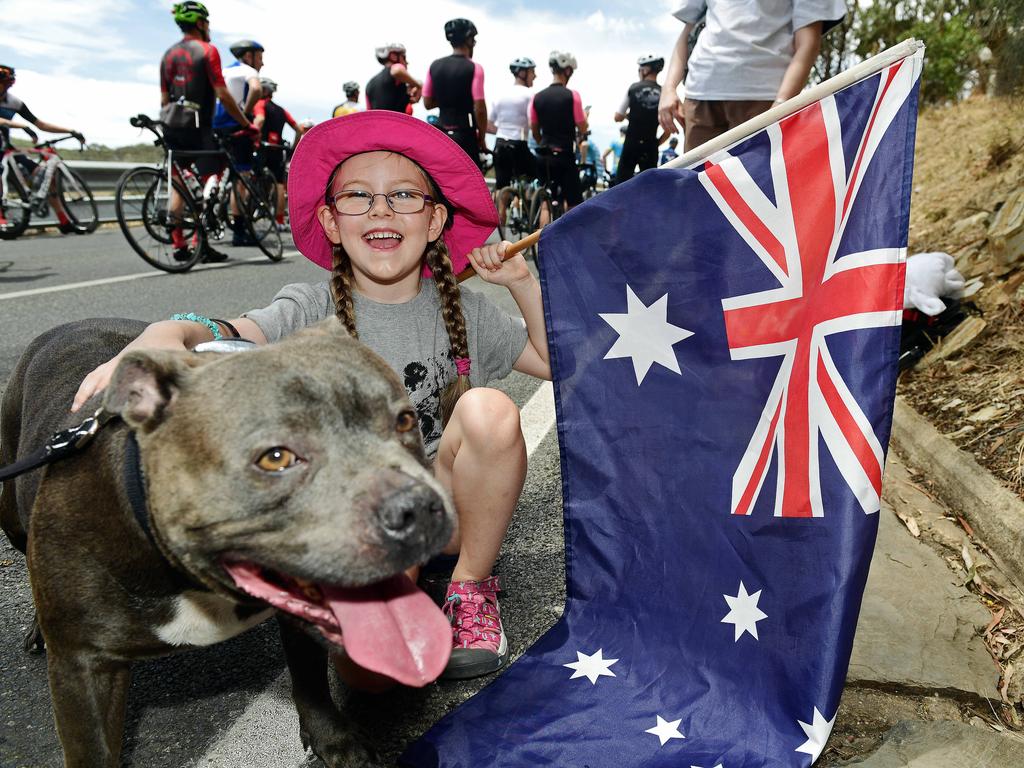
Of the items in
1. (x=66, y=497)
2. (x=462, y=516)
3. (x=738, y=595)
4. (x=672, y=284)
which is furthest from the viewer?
(x=462, y=516)

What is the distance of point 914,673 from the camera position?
262 centimetres

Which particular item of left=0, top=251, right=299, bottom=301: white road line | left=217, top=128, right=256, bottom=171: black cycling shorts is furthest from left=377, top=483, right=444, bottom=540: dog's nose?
left=217, top=128, right=256, bottom=171: black cycling shorts

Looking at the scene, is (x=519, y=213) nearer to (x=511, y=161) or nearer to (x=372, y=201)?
(x=511, y=161)

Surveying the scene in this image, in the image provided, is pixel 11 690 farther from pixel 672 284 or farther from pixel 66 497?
pixel 672 284

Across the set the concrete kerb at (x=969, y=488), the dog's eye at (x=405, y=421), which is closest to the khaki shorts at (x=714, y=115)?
the concrete kerb at (x=969, y=488)

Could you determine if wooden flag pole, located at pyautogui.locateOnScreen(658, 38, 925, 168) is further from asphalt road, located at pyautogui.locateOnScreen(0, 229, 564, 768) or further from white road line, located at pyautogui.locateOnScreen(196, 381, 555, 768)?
white road line, located at pyautogui.locateOnScreen(196, 381, 555, 768)

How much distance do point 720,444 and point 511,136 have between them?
9.90 metres

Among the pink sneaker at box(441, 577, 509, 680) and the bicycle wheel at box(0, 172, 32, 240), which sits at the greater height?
the bicycle wheel at box(0, 172, 32, 240)

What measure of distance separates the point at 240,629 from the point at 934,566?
104 inches

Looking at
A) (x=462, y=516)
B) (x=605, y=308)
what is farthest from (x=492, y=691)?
(x=605, y=308)

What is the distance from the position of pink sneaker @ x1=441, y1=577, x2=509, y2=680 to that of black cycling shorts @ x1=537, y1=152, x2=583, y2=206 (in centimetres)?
947

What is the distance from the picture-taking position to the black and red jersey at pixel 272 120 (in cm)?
1259

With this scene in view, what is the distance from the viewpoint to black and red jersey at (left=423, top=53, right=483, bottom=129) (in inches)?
396

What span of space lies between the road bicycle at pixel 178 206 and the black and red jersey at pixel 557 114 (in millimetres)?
3987
